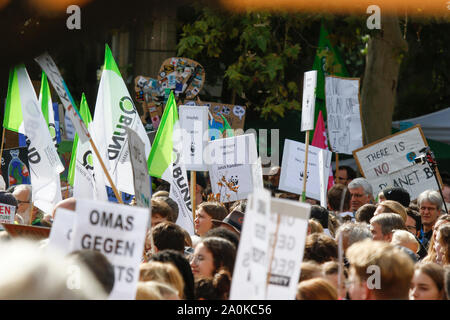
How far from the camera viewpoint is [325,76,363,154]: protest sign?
10289 millimetres

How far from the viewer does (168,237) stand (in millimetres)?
4430

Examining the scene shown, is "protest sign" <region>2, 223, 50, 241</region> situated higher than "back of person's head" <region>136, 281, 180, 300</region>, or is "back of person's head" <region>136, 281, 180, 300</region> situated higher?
"protest sign" <region>2, 223, 50, 241</region>

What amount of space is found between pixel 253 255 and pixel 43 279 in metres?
0.72

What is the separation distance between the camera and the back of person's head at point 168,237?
14.5 ft

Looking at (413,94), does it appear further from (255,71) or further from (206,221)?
(206,221)

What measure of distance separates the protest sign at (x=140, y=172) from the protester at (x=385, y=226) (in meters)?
1.95

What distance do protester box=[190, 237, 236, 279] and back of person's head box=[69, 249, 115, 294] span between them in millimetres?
1401

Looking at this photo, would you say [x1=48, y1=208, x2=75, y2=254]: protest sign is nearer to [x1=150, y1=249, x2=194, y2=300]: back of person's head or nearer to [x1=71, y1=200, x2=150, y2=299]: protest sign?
[x1=71, y1=200, x2=150, y2=299]: protest sign

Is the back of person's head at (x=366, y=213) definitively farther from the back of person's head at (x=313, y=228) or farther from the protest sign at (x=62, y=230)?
the protest sign at (x=62, y=230)

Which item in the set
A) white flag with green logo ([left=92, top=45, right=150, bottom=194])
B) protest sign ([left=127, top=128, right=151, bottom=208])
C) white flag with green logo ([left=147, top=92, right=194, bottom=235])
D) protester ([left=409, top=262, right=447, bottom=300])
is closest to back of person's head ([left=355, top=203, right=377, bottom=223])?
white flag with green logo ([left=147, top=92, right=194, bottom=235])

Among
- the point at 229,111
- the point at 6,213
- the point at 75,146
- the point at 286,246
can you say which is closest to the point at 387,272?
the point at 286,246

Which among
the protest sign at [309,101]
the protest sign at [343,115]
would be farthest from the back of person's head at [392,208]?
the protest sign at [343,115]
